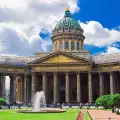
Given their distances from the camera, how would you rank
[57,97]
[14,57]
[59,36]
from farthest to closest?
[59,36]
[14,57]
[57,97]

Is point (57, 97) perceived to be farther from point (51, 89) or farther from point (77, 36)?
point (77, 36)

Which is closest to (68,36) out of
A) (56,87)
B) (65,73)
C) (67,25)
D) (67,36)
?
(67,36)

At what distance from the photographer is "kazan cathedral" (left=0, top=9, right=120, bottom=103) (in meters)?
84.2

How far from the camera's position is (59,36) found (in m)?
101

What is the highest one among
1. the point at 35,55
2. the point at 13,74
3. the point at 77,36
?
the point at 77,36

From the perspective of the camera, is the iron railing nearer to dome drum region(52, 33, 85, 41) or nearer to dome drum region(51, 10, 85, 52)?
dome drum region(51, 10, 85, 52)

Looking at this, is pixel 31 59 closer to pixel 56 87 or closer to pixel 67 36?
pixel 56 87

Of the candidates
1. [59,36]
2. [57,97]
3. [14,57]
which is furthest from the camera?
[59,36]

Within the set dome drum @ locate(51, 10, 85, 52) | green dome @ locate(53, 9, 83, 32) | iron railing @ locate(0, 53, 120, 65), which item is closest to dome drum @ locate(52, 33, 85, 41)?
dome drum @ locate(51, 10, 85, 52)

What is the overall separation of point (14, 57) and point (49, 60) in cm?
1298

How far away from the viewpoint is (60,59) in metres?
87.2

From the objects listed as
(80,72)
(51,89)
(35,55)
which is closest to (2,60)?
(35,55)

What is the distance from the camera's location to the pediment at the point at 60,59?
282 ft

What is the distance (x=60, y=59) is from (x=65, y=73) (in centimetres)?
442
